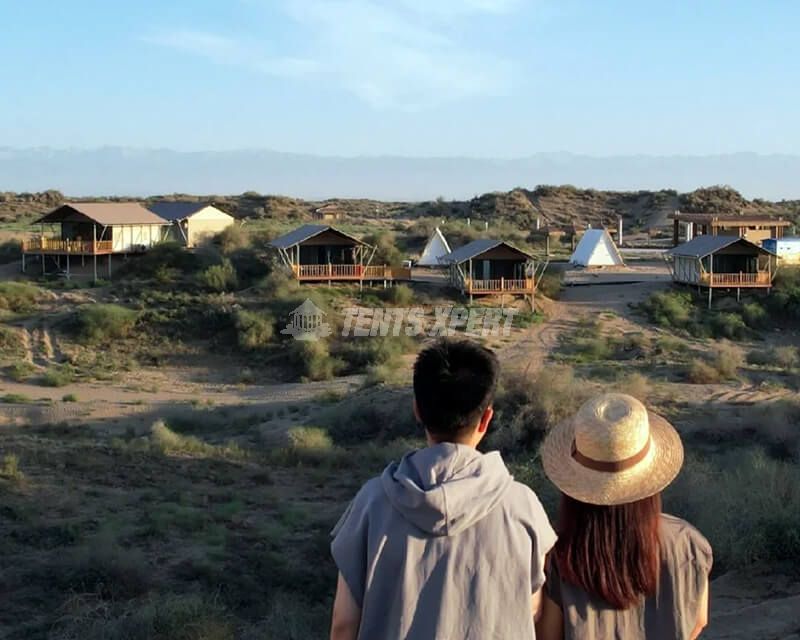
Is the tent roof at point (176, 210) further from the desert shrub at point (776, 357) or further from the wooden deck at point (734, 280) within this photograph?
the desert shrub at point (776, 357)

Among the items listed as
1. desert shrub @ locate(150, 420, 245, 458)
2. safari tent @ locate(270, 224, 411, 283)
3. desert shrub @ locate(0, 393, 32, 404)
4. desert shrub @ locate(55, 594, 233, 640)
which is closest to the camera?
desert shrub @ locate(55, 594, 233, 640)

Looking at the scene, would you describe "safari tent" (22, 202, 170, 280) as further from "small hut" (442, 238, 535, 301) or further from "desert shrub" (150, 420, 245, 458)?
"desert shrub" (150, 420, 245, 458)

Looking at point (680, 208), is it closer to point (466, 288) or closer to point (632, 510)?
point (466, 288)

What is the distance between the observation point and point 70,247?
42.4 m

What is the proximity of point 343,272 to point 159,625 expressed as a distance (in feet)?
101

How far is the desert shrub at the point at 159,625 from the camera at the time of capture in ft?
28.3

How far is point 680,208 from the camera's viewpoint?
250ft

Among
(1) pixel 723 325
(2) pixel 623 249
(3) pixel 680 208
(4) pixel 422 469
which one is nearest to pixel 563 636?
(4) pixel 422 469

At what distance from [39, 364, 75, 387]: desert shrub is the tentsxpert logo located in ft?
21.7

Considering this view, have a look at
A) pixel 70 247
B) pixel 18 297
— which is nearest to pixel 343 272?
pixel 18 297

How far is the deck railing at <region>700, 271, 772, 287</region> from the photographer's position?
3944cm

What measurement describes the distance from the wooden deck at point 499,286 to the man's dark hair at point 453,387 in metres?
34.9

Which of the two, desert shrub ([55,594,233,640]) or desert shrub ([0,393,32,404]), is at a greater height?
desert shrub ([55,594,233,640])

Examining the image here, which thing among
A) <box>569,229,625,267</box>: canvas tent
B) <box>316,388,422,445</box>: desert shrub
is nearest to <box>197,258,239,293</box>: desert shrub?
<box>569,229,625,267</box>: canvas tent
